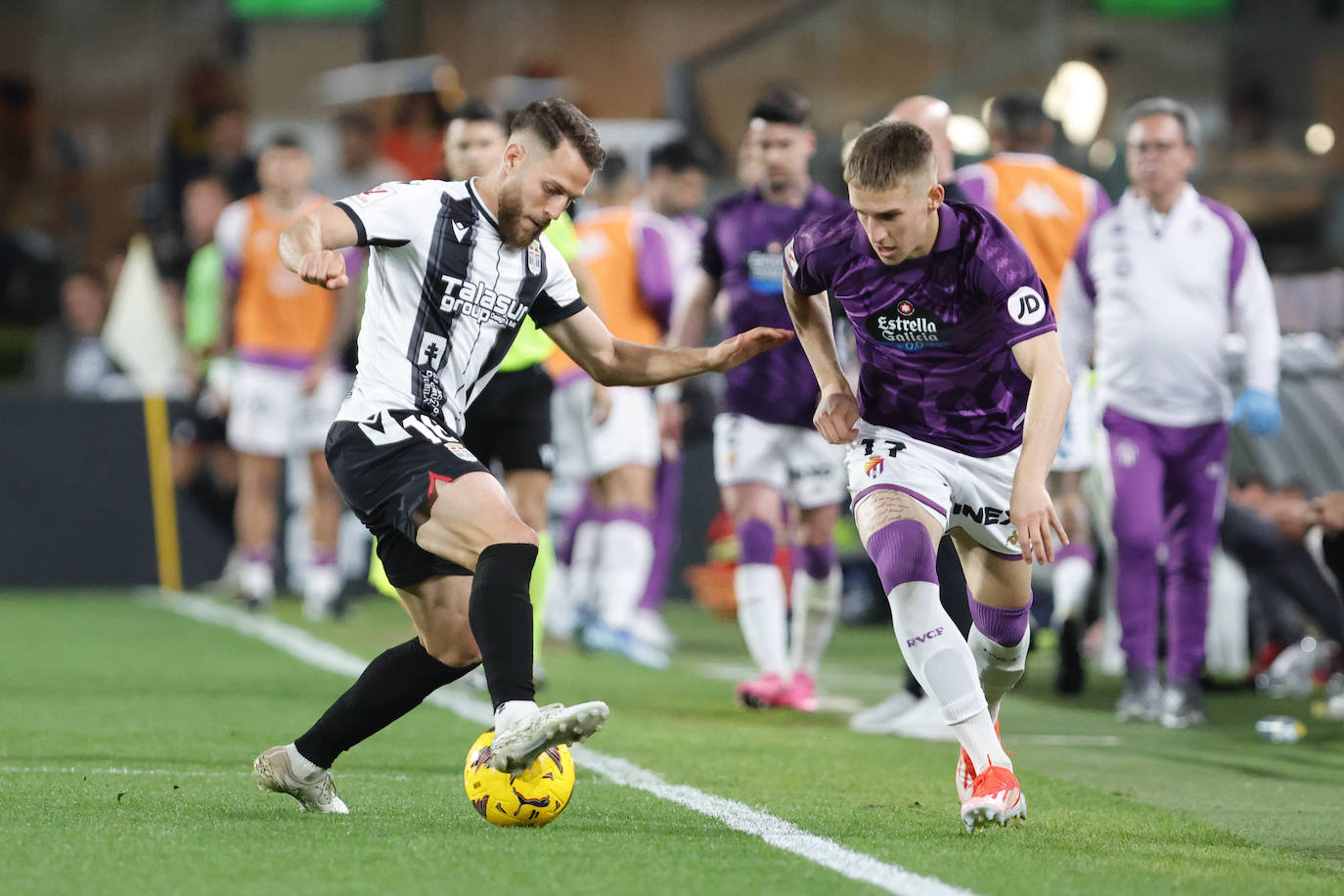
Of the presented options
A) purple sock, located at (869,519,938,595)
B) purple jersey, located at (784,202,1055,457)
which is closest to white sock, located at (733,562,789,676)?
purple jersey, located at (784,202,1055,457)

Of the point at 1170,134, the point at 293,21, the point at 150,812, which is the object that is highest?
the point at 293,21

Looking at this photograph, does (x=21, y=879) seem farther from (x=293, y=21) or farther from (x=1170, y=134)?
(x=293, y=21)

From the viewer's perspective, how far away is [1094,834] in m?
5.00

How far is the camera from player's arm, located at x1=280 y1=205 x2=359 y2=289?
4.61 metres

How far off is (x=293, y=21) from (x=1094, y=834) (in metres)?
17.9

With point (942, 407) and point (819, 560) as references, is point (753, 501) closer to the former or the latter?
point (819, 560)

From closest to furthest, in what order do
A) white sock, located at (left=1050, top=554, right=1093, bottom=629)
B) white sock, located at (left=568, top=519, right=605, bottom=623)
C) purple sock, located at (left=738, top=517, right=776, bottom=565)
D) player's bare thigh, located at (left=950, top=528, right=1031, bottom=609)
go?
1. player's bare thigh, located at (left=950, top=528, right=1031, bottom=609)
2. purple sock, located at (left=738, top=517, right=776, bottom=565)
3. white sock, located at (left=1050, top=554, right=1093, bottom=629)
4. white sock, located at (left=568, top=519, right=605, bottom=623)

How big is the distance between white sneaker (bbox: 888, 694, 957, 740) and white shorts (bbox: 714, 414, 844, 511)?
1.09 metres

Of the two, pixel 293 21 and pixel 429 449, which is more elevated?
pixel 293 21

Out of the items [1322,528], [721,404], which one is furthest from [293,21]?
[1322,528]

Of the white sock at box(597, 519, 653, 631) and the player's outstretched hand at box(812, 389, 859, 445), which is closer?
the player's outstretched hand at box(812, 389, 859, 445)

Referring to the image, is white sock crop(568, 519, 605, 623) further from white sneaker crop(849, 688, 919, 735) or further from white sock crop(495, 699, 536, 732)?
white sock crop(495, 699, 536, 732)

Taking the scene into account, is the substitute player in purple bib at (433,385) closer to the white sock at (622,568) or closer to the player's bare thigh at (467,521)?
the player's bare thigh at (467,521)

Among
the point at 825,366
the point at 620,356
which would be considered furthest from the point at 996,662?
the point at 620,356
